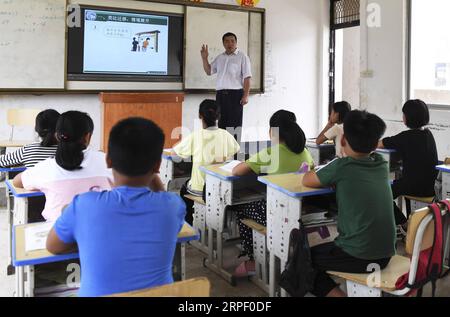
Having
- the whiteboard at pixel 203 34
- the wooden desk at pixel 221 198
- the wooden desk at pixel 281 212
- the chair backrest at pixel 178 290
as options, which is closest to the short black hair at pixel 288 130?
the wooden desk at pixel 281 212

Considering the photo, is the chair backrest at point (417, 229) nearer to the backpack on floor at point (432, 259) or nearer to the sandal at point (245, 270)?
the backpack on floor at point (432, 259)

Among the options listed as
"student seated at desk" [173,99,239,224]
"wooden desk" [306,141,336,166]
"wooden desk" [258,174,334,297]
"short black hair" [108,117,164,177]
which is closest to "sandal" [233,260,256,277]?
"wooden desk" [258,174,334,297]

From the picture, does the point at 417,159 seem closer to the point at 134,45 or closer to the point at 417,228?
the point at 417,228

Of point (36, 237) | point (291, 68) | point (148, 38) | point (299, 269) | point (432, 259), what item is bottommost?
point (299, 269)

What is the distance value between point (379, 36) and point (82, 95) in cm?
373

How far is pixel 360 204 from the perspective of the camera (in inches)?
79.9

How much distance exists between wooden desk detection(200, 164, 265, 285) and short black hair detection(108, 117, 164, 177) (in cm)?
138

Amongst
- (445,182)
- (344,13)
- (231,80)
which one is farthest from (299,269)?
(344,13)

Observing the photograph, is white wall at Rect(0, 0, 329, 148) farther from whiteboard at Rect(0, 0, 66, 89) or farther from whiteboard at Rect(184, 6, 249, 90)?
whiteboard at Rect(0, 0, 66, 89)

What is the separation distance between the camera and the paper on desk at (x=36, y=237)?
163 cm

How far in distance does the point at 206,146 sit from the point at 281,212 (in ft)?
3.52
